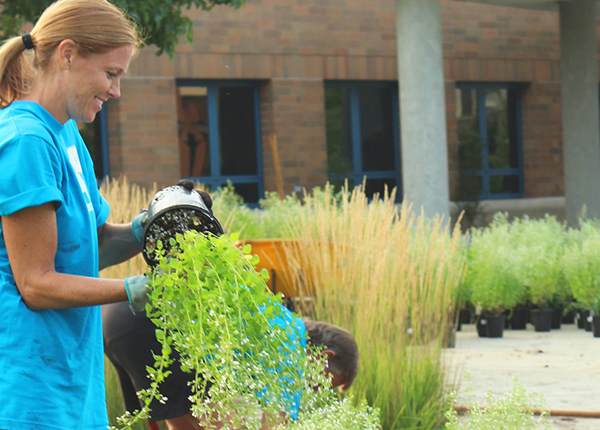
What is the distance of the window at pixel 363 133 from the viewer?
13.2 metres

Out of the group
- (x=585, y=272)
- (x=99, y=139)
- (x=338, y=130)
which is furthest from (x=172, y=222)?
(x=338, y=130)

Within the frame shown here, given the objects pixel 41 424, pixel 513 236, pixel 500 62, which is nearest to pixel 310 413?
pixel 41 424

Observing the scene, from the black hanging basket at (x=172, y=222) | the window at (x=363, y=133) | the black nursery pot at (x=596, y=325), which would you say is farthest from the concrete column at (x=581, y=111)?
the black hanging basket at (x=172, y=222)

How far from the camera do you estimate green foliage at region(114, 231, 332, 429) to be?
163cm

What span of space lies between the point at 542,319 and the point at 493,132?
8.59 metres

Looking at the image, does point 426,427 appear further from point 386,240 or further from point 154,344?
point 154,344

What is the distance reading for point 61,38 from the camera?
1854mm

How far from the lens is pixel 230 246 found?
167 cm

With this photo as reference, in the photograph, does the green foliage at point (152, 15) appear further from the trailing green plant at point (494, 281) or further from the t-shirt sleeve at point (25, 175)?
the t-shirt sleeve at point (25, 175)

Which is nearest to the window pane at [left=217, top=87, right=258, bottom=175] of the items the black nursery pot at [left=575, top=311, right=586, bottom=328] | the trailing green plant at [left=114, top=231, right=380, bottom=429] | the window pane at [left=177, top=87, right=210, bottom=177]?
the window pane at [left=177, top=87, right=210, bottom=177]

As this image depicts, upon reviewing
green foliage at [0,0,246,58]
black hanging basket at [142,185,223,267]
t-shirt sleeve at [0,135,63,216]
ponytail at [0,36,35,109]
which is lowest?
black hanging basket at [142,185,223,267]

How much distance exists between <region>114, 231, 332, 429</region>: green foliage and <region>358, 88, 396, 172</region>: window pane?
12.0 meters

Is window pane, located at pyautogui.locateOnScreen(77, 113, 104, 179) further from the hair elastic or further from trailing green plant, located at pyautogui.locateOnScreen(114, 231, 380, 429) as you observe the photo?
trailing green plant, located at pyautogui.locateOnScreen(114, 231, 380, 429)

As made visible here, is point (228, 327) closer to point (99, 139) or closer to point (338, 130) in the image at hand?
point (99, 139)
